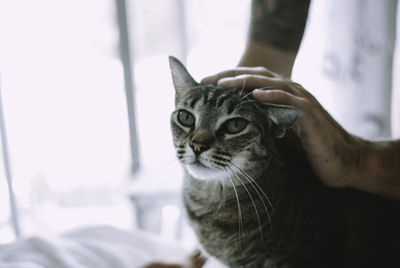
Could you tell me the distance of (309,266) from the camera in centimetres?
75

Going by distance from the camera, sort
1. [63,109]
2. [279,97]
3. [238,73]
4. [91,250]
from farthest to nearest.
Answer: [63,109] < [91,250] < [238,73] < [279,97]

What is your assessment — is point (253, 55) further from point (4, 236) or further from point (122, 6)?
point (4, 236)

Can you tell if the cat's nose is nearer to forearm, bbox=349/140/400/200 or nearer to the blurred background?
forearm, bbox=349/140/400/200

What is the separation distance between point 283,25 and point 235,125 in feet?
1.58

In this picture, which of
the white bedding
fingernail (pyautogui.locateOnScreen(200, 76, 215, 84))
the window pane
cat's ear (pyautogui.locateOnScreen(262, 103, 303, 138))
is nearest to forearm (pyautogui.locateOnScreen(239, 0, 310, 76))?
fingernail (pyautogui.locateOnScreen(200, 76, 215, 84))

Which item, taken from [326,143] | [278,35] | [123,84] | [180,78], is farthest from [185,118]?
[123,84]

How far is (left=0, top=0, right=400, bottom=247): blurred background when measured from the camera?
145 centimetres

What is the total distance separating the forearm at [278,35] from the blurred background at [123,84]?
399 millimetres

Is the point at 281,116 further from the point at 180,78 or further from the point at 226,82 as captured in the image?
the point at 180,78

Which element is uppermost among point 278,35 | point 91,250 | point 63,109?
point 278,35

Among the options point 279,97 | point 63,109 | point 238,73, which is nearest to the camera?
point 279,97

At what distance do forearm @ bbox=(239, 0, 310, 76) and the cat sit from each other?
29 cm

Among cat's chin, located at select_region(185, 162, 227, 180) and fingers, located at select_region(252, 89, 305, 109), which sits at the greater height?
fingers, located at select_region(252, 89, 305, 109)

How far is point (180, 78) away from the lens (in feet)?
2.73
